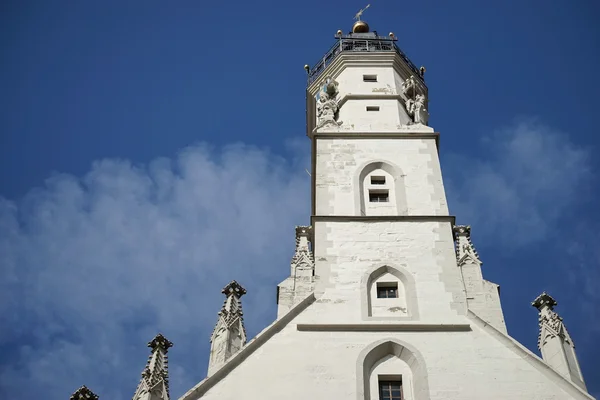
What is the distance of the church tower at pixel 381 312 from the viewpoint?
1812 centimetres

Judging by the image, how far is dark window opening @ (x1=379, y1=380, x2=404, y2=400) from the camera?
60.4 feet

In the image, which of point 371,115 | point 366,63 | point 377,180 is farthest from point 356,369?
point 366,63

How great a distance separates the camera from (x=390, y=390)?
1859 centimetres

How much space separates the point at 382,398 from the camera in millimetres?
18344

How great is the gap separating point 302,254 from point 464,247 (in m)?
4.48

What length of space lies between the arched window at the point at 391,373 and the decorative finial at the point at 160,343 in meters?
4.46

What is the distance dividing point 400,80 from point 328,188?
934 centimetres

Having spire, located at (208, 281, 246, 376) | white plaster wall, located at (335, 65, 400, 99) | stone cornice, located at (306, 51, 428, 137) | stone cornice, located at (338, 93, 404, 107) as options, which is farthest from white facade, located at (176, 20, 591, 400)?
stone cornice, located at (306, 51, 428, 137)

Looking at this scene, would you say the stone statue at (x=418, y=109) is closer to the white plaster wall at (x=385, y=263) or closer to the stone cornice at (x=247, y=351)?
the white plaster wall at (x=385, y=263)

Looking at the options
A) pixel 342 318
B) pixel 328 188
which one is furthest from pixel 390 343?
pixel 328 188

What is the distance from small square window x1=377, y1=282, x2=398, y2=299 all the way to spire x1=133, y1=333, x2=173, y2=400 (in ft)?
18.2

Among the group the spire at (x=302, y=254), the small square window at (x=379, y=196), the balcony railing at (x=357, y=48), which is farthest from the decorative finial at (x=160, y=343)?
the balcony railing at (x=357, y=48)

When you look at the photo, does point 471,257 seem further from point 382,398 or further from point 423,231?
point 382,398

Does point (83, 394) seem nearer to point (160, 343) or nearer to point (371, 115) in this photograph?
point (160, 343)
